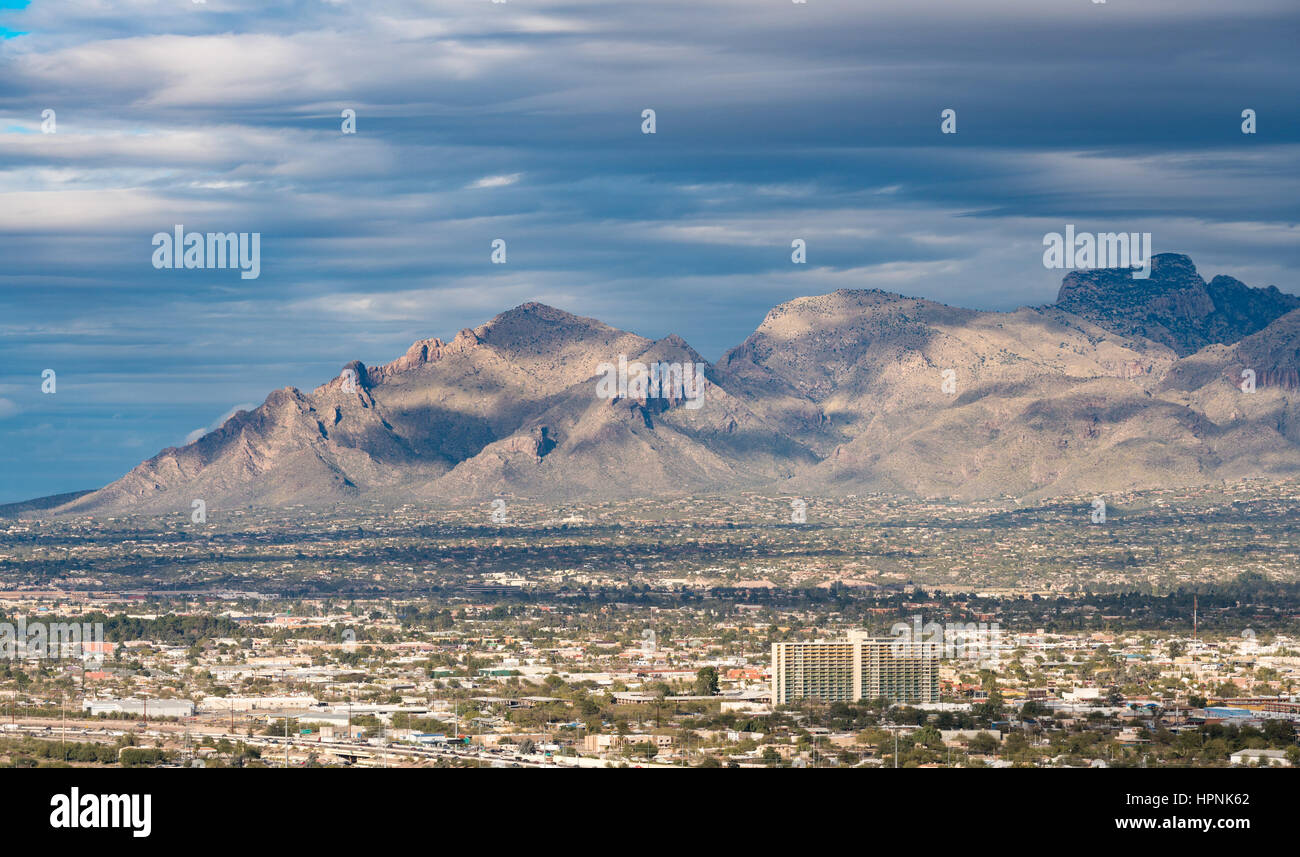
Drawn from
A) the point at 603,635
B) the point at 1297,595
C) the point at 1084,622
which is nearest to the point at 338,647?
the point at 603,635

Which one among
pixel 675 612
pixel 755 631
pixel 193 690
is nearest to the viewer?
pixel 193 690
